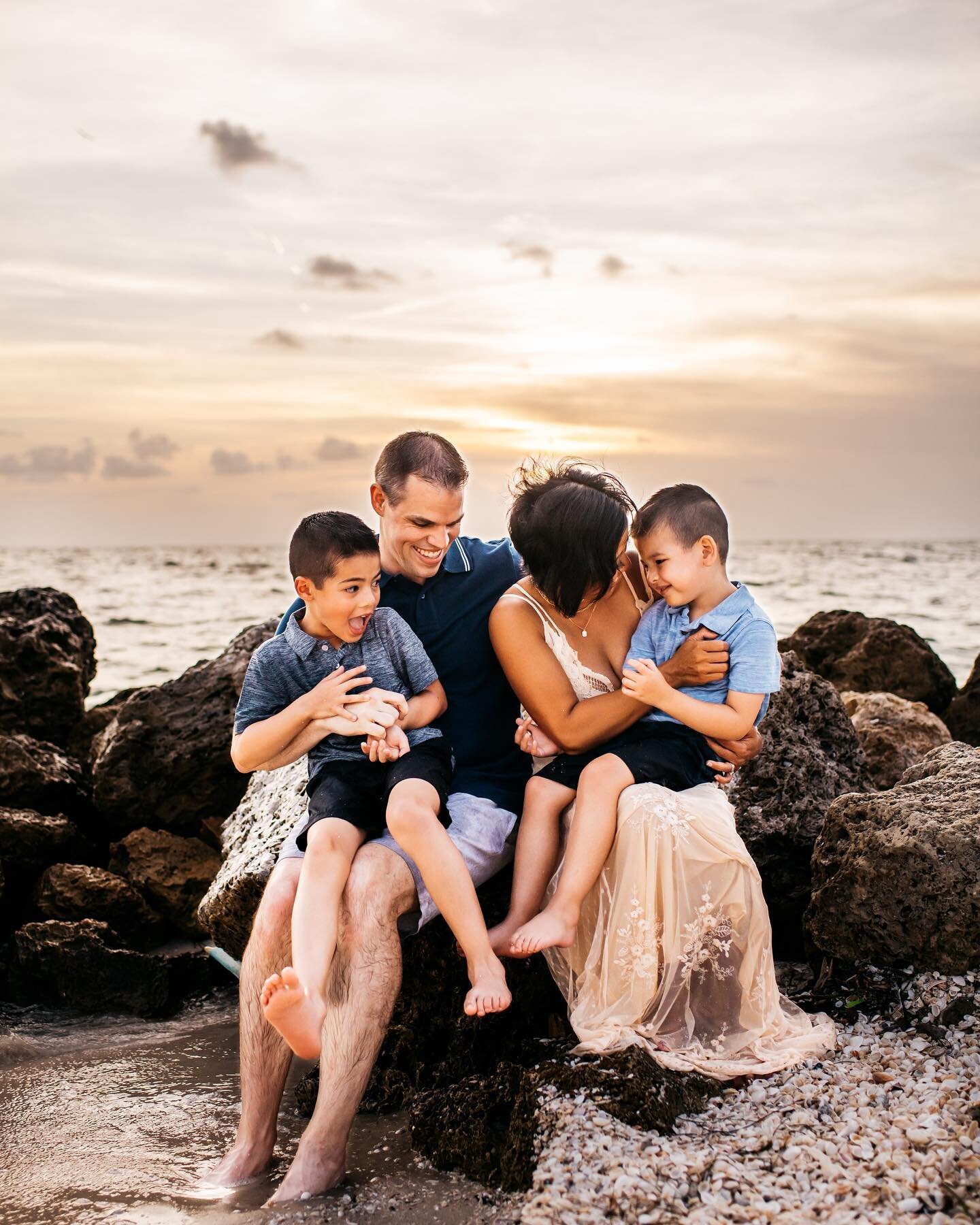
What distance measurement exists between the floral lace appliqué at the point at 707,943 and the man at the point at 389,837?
661 mm

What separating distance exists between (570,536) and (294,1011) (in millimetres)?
1941

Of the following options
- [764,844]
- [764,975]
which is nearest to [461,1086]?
[764,975]

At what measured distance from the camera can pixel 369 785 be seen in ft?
13.8

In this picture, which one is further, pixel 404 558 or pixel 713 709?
pixel 404 558

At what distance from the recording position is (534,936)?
12.6 ft

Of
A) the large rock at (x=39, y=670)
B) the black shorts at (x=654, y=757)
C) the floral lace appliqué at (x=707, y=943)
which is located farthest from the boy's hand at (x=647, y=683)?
the large rock at (x=39, y=670)

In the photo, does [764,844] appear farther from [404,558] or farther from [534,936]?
[404,558]

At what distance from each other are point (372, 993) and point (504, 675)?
4.82 feet

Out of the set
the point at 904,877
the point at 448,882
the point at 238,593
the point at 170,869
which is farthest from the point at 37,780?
the point at 238,593

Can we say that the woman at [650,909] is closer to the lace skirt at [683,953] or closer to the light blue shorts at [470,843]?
the lace skirt at [683,953]

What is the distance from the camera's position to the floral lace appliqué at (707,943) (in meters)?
3.99

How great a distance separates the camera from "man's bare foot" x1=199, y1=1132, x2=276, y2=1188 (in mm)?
3672

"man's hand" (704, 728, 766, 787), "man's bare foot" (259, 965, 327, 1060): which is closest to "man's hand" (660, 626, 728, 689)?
"man's hand" (704, 728, 766, 787)

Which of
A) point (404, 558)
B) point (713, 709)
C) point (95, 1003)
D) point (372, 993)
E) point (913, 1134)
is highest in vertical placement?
point (404, 558)
